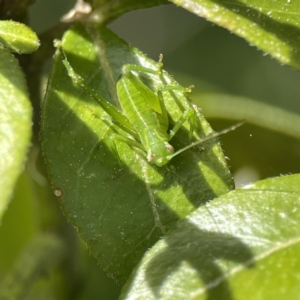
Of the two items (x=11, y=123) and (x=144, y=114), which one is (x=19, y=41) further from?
(x=144, y=114)

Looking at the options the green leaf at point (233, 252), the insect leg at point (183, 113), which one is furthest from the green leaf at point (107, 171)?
the green leaf at point (233, 252)

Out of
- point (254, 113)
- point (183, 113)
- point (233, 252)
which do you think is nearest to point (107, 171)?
point (183, 113)

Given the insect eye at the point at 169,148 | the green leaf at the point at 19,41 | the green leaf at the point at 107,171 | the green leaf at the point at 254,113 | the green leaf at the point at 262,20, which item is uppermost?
the green leaf at the point at 262,20

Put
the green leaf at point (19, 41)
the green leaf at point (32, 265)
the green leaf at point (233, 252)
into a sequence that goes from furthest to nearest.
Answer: the green leaf at point (32, 265), the green leaf at point (19, 41), the green leaf at point (233, 252)

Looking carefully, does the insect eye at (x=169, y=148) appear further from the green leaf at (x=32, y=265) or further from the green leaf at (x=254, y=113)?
the green leaf at (x=32, y=265)

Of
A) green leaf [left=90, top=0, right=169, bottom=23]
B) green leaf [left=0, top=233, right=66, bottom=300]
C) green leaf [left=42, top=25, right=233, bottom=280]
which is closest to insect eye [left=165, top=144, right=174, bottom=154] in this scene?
green leaf [left=42, top=25, right=233, bottom=280]

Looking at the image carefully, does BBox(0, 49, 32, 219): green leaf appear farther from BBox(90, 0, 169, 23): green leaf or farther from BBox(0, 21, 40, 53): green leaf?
BBox(90, 0, 169, 23): green leaf

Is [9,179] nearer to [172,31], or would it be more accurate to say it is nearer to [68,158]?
[68,158]

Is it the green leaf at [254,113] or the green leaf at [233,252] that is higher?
the green leaf at [233,252]
